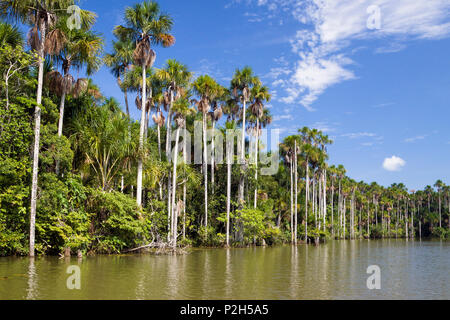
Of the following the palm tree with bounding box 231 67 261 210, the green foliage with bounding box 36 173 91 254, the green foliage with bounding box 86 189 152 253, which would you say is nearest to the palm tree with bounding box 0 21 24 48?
the green foliage with bounding box 36 173 91 254

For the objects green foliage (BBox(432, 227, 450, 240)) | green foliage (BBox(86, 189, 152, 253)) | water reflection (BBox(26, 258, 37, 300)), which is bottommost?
green foliage (BBox(432, 227, 450, 240))

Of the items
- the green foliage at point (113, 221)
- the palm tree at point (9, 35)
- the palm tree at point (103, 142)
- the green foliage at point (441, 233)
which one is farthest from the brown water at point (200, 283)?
the green foliage at point (441, 233)

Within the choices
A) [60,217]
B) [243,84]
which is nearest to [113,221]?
[60,217]

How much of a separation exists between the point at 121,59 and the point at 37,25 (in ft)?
52.2

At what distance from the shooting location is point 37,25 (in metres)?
21.6

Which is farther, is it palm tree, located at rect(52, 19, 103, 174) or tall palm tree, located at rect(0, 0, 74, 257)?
palm tree, located at rect(52, 19, 103, 174)

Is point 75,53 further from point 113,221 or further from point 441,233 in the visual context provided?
point 441,233

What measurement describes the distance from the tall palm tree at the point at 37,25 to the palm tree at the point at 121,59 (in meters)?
12.4

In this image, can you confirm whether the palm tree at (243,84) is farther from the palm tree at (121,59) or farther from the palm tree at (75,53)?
the palm tree at (75,53)

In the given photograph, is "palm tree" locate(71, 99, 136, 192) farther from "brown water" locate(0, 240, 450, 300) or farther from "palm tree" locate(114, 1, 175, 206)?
"brown water" locate(0, 240, 450, 300)

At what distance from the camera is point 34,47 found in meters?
22.7

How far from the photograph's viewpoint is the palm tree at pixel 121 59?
117ft

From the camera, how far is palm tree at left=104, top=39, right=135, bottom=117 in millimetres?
35656

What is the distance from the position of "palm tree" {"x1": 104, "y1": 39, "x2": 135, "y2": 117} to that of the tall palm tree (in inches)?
488
